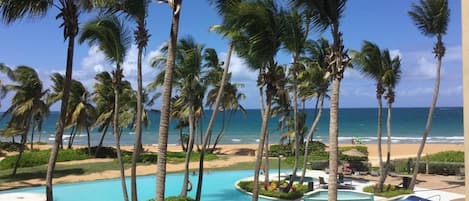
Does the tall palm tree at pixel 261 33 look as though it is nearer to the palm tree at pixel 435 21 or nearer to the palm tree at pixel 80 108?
the palm tree at pixel 435 21

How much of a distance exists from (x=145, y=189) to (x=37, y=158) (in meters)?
11.5

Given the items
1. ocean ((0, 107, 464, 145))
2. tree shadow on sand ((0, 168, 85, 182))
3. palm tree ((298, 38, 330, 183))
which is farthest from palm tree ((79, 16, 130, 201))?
ocean ((0, 107, 464, 145))

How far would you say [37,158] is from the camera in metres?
29.9

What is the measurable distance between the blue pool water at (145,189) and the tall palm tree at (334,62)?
39.7 ft

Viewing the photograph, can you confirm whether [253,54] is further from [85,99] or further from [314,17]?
[85,99]

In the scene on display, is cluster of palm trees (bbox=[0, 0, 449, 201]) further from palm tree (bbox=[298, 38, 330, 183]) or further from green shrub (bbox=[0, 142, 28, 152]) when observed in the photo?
green shrub (bbox=[0, 142, 28, 152])

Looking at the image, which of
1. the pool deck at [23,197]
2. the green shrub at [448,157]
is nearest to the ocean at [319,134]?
the green shrub at [448,157]

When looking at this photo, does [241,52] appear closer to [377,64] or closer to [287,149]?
[377,64]

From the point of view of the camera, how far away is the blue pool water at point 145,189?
2059 centimetres

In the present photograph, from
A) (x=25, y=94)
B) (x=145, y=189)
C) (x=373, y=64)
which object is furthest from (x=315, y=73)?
(x=25, y=94)

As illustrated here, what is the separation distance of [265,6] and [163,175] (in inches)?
214

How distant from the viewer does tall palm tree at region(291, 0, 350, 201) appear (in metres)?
8.43

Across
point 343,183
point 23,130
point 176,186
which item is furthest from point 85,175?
point 343,183

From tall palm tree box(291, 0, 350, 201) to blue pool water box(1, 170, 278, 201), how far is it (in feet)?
39.7
